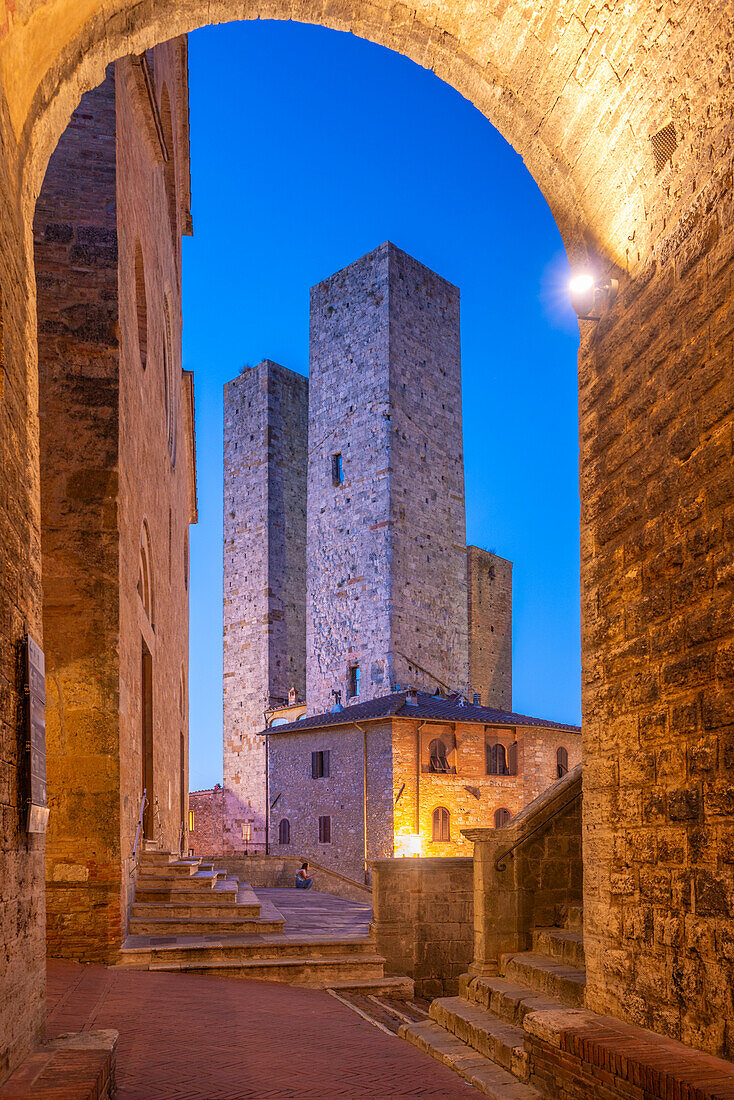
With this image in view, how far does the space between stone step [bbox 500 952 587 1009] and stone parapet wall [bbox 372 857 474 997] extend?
397 centimetres

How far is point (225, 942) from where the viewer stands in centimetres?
890

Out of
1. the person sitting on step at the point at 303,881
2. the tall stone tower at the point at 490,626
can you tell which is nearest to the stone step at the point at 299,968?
the person sitting on step at the point at 303,881

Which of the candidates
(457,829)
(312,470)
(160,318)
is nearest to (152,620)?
(160,318)

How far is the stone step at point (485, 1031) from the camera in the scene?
5980 millimetres

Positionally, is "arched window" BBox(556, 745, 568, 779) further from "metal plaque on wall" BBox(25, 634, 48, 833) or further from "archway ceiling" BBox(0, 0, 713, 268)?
"metal plaque on wall" BBox(25, 634, 48, 833)

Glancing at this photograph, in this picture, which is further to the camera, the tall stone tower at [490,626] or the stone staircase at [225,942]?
the tall stone tower at [490,626]

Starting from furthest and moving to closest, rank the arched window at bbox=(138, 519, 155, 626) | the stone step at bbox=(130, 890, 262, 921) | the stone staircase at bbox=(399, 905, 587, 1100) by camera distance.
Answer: the arched window at bbox=(138, 519, 155, 626), the stone step at bbox=(130, 890, 262, 921), the stone staircase at bbox=(399, 905, 587, 1100)

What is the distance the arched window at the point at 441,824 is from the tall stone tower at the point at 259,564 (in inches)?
379

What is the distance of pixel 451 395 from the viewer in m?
29.9

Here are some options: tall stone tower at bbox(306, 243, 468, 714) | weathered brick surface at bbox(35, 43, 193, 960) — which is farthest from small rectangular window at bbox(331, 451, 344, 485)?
weathered brick surface at bbox(35, 43, 193, 960)

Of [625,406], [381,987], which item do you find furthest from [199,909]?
[625,406]

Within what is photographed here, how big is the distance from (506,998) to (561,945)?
2.02 feet

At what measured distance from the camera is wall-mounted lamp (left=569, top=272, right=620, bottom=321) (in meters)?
5.13

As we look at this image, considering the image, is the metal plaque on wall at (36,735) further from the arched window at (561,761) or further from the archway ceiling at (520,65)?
the arched window at (561,761)
